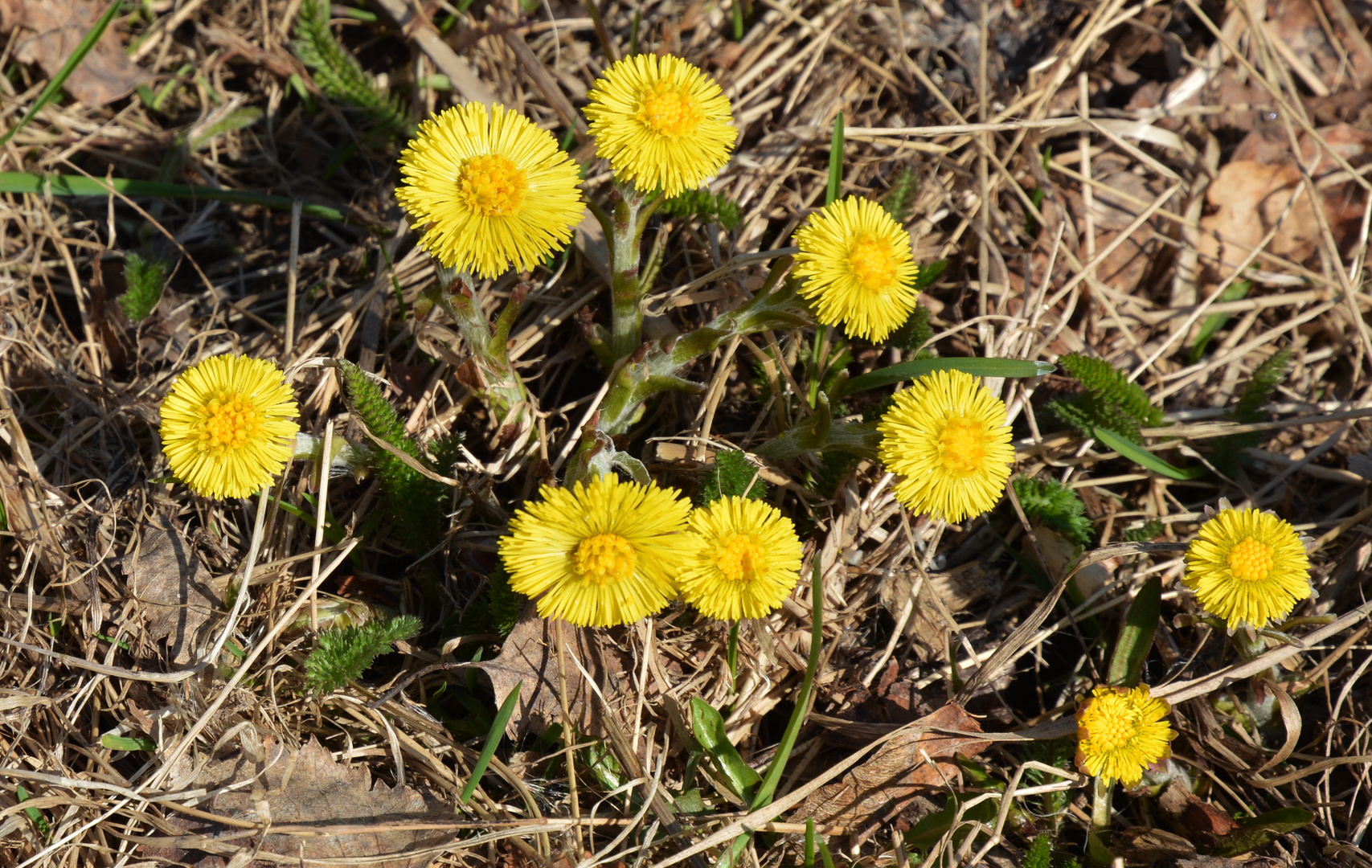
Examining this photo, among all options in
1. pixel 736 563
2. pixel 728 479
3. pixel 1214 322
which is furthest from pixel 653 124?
pixel 1214 322

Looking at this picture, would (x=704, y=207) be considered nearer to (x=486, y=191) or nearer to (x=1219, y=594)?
(x=486, y=191)

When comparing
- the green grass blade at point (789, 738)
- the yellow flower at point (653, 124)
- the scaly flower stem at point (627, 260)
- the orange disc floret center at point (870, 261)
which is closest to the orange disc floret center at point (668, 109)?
the yellow flower at point (653, 124)

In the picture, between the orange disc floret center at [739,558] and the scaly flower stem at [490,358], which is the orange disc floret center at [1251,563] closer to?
the orange disc floret center at [739,558]

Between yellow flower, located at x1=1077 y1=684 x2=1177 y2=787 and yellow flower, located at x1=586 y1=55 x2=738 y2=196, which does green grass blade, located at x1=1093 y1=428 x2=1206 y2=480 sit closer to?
yellow flower, located at x1=1077 y1=684 x2=1177 y2=787

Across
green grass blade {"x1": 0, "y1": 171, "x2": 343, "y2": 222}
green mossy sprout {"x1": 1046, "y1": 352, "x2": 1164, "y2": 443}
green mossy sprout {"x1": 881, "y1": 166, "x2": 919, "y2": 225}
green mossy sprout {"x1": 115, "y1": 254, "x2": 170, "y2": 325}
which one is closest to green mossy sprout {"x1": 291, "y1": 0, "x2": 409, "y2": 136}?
green grass blade {"x1": 0, "y1": 171, "x2": 343, "y2": 222}

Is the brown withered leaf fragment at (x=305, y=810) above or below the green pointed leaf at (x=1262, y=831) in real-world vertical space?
below

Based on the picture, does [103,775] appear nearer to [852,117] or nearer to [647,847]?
[647,847]

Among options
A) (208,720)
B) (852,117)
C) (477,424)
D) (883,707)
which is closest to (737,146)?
(852,117)
